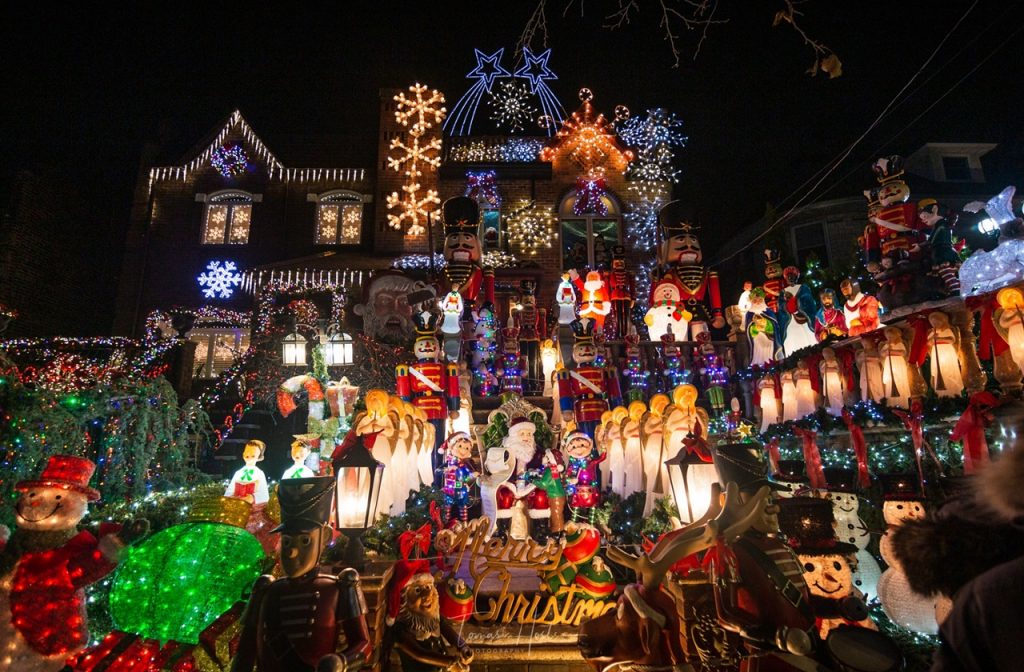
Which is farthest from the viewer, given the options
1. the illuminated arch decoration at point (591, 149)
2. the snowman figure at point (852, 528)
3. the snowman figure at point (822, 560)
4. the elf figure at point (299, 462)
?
the illuminated arch decoration at point (591, 149)

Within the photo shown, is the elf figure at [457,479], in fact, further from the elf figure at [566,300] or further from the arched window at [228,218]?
the arched window at [228,218]

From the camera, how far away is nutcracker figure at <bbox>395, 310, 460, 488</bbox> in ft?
30.8

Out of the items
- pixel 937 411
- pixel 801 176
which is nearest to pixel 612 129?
pixel 801 176

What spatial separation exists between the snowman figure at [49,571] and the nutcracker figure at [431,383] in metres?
5.45

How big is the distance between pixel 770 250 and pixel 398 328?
378 inches

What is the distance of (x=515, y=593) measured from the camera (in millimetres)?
4520

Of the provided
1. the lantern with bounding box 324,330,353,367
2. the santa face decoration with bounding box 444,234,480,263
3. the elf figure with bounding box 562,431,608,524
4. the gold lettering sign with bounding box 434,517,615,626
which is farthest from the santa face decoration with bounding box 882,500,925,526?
the lantern with bounding box 324,330,353,367

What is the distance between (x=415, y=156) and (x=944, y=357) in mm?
15198

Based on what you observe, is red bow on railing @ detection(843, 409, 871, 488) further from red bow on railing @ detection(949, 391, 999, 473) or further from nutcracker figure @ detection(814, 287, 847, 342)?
nutcracker figure @ detection(814, 287, 847, 342)

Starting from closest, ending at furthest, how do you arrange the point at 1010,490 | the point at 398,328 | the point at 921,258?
the point at 1010,490 < the point at 921,258 < the point at 398,328

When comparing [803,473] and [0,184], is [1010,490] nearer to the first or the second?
[803,473]

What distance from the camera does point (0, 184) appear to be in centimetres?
1592

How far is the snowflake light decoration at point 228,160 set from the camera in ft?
57.4

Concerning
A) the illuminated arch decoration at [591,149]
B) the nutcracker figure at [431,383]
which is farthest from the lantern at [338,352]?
the illuminated arch decoration at [591,149]
